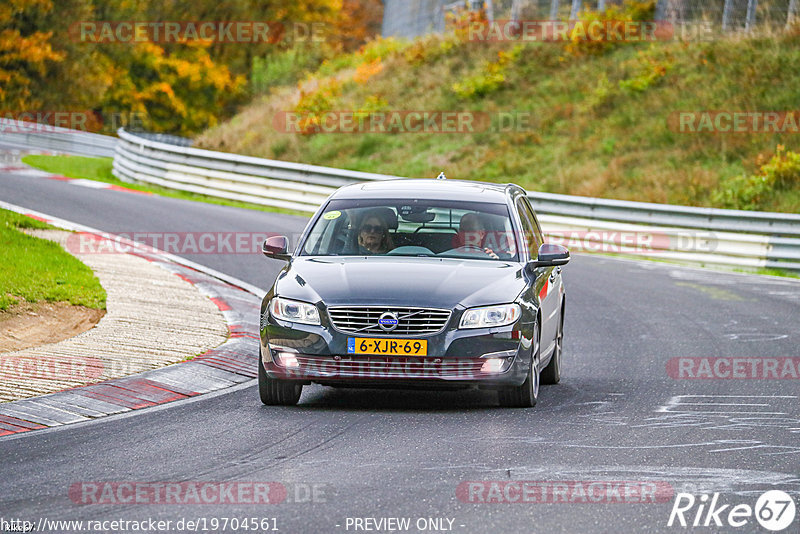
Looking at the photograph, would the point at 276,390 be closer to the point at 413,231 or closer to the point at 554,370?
the point at 413,231

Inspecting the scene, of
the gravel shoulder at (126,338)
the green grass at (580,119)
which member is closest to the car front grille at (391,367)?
the gravel shoulder at (126,338)

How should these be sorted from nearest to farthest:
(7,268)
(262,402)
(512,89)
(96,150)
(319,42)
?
1. (262,402)
2. (7,268)
3. (512,89)
4. (96,150)
5. (319,42)

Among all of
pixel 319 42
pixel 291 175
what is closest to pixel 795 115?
pixel 291 175

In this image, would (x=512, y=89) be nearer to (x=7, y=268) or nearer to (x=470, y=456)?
(x=7, y=268)

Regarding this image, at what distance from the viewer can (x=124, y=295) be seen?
14383mm

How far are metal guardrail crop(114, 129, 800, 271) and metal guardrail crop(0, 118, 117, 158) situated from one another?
12066mm

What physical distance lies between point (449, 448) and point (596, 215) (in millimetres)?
17553

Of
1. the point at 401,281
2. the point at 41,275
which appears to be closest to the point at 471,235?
the point at 401,281

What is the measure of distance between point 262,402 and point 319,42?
48.4 meters

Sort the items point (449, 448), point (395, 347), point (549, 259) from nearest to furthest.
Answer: point (449, 448) → point (395, 347) → point (549, 259)

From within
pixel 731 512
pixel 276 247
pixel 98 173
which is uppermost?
pixel 276 247

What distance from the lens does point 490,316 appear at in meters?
9.38

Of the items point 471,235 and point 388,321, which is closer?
point 388,321

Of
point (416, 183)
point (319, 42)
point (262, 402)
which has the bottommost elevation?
point (262, 402)
